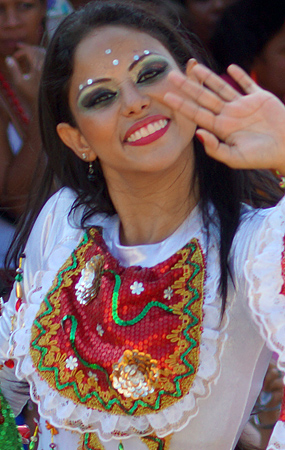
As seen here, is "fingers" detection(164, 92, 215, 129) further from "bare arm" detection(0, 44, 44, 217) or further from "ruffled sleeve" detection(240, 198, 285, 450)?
"bare arm" detection(0, 44, 44, 217)

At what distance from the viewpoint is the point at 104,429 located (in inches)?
57.7

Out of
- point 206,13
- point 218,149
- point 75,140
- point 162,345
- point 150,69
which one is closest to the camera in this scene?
point 218,149

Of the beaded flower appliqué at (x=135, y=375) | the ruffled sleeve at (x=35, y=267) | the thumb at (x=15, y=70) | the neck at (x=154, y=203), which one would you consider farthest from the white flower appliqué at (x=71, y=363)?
the thumb at (x=15, y=70)

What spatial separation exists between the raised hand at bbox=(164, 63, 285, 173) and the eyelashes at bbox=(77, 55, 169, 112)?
0.22m

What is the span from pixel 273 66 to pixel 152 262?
1.27 meters

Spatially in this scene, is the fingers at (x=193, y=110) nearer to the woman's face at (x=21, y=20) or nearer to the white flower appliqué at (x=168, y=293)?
the white flower appliqué at (x=168, y=293)

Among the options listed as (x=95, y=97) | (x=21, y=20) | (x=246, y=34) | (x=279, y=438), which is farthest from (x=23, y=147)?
(x=279, y=438)

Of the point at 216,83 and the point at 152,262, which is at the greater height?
the point at 216,83

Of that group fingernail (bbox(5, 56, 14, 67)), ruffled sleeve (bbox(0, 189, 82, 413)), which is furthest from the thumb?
ruffled sleeve (bbox(0, 189, 82, 413))

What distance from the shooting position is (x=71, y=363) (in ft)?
4.94

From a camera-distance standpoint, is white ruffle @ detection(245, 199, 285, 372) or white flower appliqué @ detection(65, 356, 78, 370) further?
white flower appliqué @ detection(65, 356, 78, 370)

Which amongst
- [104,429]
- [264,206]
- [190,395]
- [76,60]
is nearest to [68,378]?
[104,429]

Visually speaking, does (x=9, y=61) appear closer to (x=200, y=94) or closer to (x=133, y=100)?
(x=133, y=100)

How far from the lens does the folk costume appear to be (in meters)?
1.40
